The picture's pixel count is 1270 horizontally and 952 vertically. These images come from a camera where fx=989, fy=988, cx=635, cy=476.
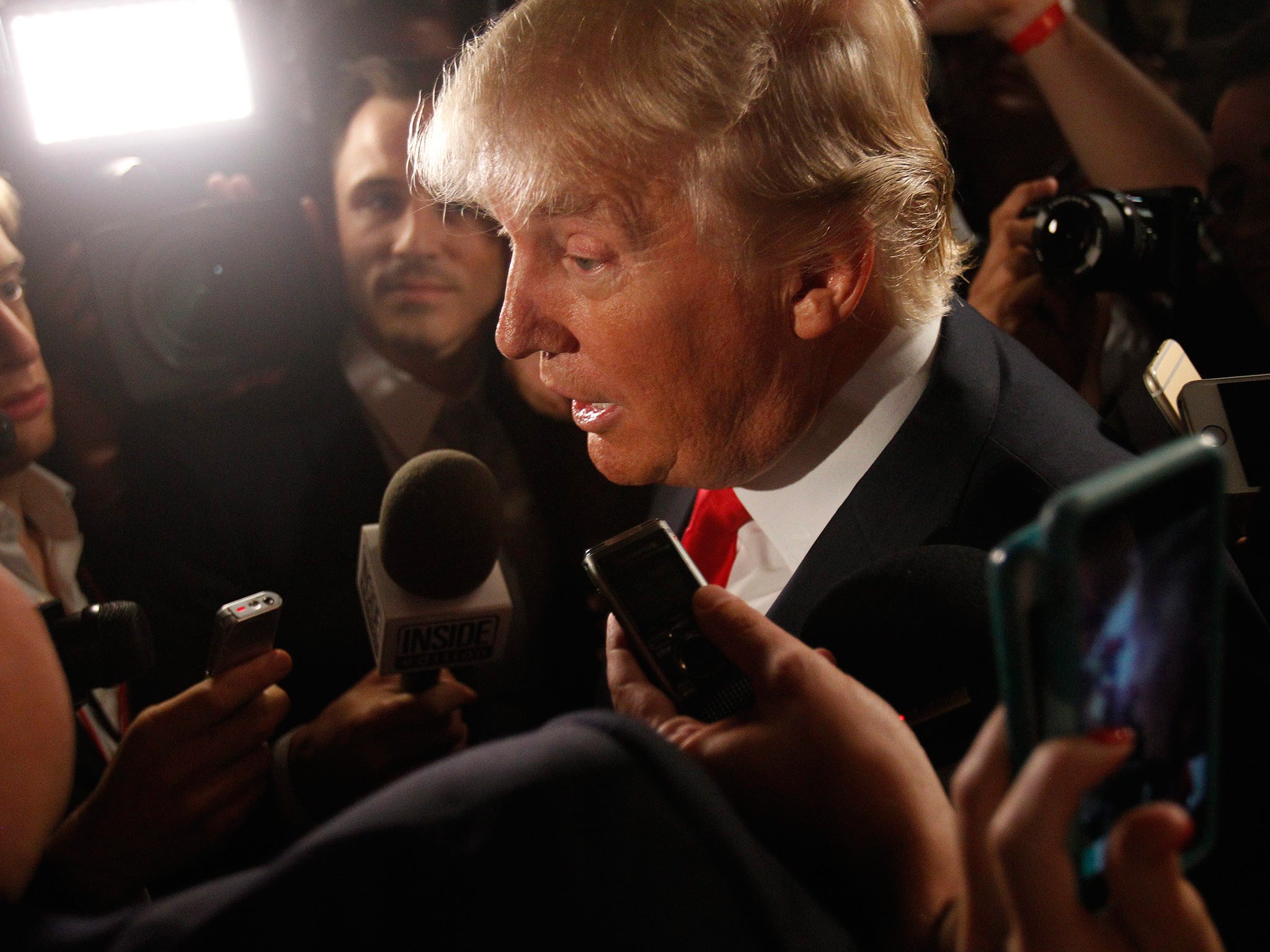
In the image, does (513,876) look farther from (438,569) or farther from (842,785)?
(438,569)

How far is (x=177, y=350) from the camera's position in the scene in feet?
4.56

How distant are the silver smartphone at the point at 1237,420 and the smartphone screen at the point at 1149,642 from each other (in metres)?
0.69

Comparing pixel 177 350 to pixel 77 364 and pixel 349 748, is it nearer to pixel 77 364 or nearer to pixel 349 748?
pixel 77 364

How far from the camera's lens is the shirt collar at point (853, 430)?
4.03 feet

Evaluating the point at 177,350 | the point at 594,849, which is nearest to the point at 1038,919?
the point at 594,849

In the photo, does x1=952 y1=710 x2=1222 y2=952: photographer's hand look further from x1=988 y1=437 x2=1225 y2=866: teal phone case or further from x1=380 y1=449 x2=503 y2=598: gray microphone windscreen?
x1=380 y1=449 x2=503 y2=598: gray microphone windscreen

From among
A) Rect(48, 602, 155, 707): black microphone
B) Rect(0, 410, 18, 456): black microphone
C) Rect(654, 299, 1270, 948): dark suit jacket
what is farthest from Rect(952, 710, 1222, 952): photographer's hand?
Rect(0, 410, 18, 456): black microphone

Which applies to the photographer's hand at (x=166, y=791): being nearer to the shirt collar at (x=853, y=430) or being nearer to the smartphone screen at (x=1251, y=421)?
the shirt collar at (x=853, y=430)

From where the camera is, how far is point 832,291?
1150 millimetres

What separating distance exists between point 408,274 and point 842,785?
1.10m

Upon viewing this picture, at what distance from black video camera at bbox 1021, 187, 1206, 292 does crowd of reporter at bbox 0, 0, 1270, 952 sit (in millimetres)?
79

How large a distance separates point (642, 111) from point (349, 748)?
0.90 meters

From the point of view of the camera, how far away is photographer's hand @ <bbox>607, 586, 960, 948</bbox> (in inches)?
26.8

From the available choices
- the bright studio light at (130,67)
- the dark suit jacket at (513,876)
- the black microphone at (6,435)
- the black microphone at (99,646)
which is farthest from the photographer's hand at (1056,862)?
the bright studio light at (130,67)
